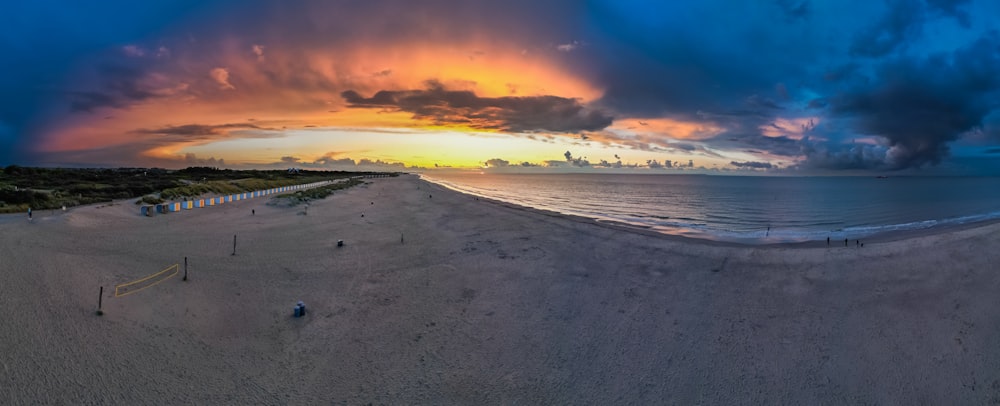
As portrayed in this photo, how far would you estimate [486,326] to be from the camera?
36.4ft

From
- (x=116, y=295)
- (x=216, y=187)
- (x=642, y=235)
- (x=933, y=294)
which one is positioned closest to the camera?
(x=116, y=295)

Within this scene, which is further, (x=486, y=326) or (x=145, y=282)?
(x=145, y=282)

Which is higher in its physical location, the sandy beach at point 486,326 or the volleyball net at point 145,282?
the volleyball net at point 145,282

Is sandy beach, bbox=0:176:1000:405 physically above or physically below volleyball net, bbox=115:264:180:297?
below

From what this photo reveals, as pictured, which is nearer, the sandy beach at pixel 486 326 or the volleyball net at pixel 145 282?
the sandy beach at pixel 486 326

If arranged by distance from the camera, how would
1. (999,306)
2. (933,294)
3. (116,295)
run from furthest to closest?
1. (933,294)
2. (999,306)
3. (116,295)

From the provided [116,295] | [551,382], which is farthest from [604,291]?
[116,295]

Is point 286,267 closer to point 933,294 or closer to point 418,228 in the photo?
point 418,228

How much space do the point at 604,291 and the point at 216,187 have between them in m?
55.3

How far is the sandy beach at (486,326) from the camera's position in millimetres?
8156

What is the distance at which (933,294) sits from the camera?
1332 centimetres

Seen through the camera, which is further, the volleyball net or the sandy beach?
the volleyball net

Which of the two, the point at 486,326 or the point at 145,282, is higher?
the point at 145,282

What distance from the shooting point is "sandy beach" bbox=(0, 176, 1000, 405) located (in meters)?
8.16
